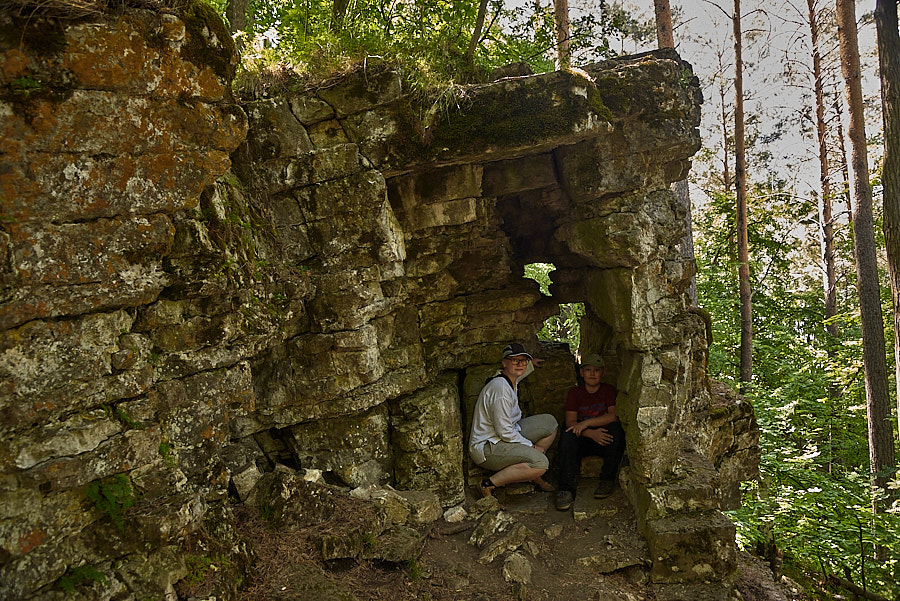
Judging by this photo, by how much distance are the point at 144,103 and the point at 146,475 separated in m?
2.28

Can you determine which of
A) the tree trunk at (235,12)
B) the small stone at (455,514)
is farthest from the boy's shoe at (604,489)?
the tree trunk at (235,12)

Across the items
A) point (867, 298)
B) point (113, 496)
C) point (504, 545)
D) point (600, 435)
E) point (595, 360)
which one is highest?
point (867, 298)

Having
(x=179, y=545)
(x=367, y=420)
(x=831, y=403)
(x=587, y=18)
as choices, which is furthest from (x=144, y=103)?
(x=831, y=403)

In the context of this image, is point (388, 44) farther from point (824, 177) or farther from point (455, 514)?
point (824, 177)

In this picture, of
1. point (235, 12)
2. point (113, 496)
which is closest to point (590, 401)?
point (113, 496)

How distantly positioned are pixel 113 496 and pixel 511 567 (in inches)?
131

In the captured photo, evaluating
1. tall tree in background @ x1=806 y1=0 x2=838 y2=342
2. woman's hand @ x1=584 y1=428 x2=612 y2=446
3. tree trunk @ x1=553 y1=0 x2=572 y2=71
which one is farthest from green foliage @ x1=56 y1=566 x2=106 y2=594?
tall tree in background @ x1=806 y1=0 x2=838 y2=342

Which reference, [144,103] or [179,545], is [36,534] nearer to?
[179,545]

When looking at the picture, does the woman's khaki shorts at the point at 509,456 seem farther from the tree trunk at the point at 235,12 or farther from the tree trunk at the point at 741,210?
the tree trunk at the point at 741,210

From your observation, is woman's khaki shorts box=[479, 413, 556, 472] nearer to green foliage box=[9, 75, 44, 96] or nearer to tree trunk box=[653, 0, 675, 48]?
green foliage box=[9, 75, 44, 96]

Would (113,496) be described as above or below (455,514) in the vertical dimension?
above

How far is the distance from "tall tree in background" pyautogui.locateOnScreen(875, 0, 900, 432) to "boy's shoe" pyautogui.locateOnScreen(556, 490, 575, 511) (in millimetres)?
4668

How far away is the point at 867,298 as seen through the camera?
9781 millimetres

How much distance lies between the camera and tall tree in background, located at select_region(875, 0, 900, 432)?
6758 mm
